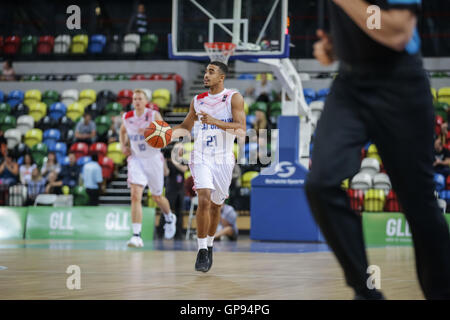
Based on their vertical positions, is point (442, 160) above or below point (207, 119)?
below

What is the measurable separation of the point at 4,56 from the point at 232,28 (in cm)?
1519

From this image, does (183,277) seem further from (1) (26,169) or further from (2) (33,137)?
(2) (33,137)

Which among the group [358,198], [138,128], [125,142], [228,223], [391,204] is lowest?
[228,223]

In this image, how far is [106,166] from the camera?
60.4ft

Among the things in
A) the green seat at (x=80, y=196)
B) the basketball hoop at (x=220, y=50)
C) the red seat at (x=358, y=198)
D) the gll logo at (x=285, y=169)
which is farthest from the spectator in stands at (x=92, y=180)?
the red seat at (x=358, y=198)

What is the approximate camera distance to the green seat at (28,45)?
25.2m

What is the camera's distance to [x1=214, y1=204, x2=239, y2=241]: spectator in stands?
14.0m

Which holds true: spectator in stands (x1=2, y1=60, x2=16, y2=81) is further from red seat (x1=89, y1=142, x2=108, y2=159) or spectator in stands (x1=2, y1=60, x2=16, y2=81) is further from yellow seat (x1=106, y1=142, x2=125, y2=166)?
yellow seat (x1=106, y1=142, x2=125, y2=166)

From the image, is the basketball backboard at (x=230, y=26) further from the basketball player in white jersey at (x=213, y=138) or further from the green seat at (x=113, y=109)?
the green seat at (x=113, y=109)

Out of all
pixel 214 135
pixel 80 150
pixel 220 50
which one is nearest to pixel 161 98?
pixel 80 150

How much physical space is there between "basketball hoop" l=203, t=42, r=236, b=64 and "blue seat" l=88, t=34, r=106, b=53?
1359cm

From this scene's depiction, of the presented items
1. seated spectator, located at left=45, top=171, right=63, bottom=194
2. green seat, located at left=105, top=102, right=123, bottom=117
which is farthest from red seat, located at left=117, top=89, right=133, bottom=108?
seated spectator, located at left=45, top=171, right=63, bottom=194

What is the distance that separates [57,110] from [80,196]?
17.6ft

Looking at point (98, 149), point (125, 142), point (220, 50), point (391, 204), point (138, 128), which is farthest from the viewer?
point (98, 149)
